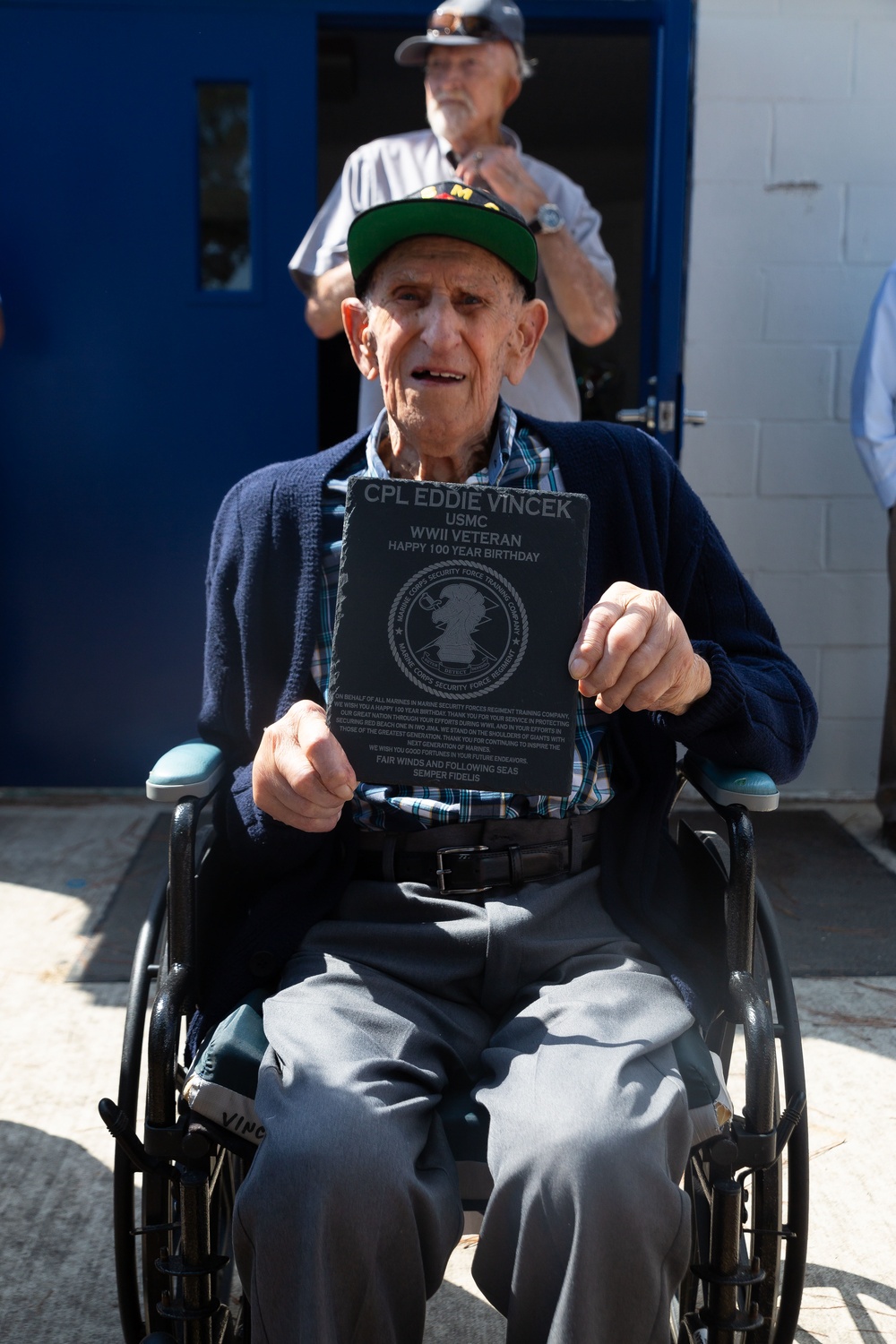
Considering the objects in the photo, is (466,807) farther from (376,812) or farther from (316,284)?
(316,284)

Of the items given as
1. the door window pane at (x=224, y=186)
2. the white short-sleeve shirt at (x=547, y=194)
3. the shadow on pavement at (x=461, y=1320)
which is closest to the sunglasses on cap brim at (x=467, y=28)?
the white short-sleeve shirt at (x=547, y=194)

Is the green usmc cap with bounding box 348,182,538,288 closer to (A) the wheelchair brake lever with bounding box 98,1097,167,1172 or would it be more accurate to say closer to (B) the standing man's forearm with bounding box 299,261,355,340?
(A) the wheelchair brake lever with bounding box 98,1097,167,1172

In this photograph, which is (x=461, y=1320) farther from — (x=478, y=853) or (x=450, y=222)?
(x=450, y=222)

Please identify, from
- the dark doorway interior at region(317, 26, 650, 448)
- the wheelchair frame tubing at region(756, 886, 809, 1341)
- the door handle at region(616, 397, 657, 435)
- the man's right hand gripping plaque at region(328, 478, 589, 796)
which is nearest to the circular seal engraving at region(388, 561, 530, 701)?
the man's right hand gripping plaque at region(328, 478, 589, 796)

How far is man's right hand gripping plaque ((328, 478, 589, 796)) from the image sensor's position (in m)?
1.52

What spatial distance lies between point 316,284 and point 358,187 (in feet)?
0.98

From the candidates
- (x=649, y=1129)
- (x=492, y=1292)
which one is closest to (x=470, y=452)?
(x=649, y=1129)

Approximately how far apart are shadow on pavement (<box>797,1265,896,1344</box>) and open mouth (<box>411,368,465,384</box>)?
1489 millimetres

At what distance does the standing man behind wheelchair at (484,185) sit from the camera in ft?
10.7

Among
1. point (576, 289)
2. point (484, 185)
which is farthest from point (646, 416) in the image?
point (484, 185)

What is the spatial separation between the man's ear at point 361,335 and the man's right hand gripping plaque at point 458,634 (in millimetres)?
447

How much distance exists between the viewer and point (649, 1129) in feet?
4.70

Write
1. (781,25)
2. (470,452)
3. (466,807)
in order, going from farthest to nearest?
(781,25) → (470,452) → (466,807)

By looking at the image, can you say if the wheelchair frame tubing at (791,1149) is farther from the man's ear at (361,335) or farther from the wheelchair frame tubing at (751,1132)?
the man's ear at (361,335)
